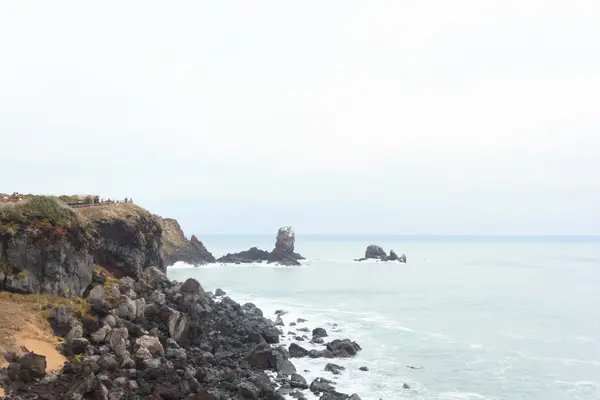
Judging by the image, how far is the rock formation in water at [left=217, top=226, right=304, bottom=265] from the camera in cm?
13462

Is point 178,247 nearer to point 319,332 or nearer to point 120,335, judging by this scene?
point 319,332

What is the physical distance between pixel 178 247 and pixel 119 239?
82984 mm

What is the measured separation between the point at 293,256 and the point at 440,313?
82.8 metres

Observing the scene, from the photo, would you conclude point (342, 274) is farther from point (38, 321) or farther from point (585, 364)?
point (38, 321)

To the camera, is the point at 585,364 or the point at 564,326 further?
the point at 564,326

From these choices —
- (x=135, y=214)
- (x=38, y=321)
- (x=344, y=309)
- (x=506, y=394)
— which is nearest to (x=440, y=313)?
(x=344, y=309)

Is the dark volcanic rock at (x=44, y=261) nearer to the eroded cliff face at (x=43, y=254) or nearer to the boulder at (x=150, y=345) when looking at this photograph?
the eroded cliff face at (x=43, y=254)

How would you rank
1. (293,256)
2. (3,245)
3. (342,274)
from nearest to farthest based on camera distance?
(3,245)
(342,274)
(293,256)

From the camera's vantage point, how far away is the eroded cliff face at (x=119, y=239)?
4344 centimetres

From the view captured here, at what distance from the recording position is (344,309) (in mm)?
61625

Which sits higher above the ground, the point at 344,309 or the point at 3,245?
the point at 3,245

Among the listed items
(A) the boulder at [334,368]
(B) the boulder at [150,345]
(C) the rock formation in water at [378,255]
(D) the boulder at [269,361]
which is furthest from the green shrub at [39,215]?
(C) the rock formation in water at [378,255]

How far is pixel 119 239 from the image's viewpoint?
148ft

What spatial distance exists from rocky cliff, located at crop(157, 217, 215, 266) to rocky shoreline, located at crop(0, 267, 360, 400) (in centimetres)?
Result: 8485
